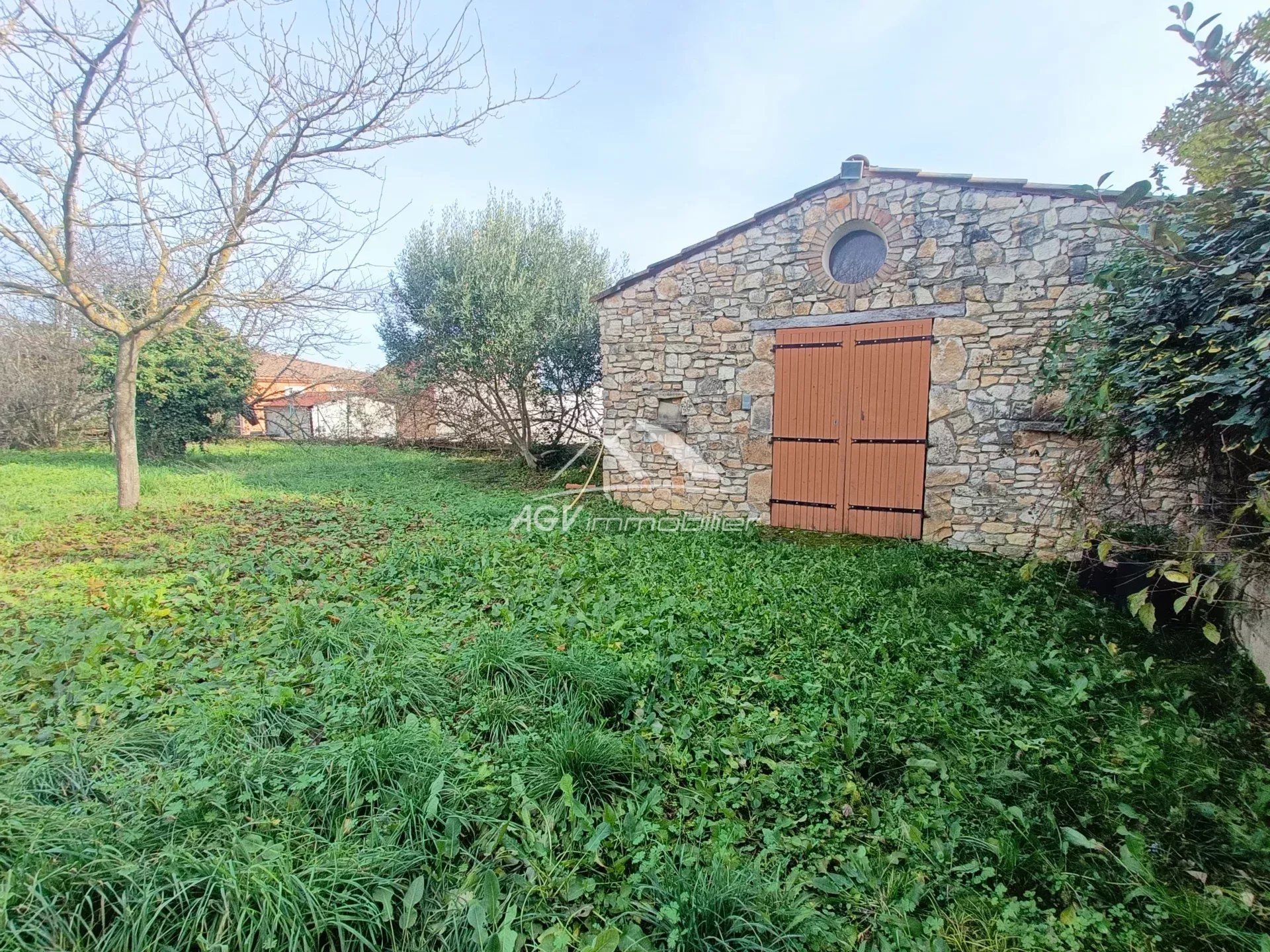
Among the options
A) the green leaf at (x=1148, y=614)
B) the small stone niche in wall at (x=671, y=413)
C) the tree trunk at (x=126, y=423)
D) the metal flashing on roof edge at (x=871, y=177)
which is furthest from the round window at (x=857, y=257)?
the tree trunk at (x=126, y=423)

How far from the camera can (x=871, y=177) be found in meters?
5.54

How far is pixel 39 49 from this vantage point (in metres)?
4.11

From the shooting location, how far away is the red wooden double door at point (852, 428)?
5609 mm

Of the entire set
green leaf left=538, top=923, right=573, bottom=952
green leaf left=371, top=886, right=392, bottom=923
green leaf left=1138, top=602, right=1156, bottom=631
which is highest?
green leaf left=1138, top=602, right=1156, bottom=631

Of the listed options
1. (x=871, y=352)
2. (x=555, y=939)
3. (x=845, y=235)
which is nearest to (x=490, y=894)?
(x=555, y=939)

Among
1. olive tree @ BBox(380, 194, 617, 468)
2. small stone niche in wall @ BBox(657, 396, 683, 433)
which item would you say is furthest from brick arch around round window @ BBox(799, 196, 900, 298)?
olive tree @ BBox(380, 194, 617, 468)

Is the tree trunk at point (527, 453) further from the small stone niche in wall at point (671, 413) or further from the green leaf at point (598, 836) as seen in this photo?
the green leaf at point (598, 836)

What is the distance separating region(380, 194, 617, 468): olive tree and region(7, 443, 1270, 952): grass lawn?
573 centimetres

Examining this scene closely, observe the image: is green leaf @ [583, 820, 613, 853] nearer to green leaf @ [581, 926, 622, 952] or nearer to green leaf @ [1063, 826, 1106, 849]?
green leaf @ [581, 926, 622, 952]

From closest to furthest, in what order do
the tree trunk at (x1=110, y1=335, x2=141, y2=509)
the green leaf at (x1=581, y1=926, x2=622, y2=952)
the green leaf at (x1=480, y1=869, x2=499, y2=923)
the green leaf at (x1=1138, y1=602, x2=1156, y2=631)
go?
the green leaf at (x1=581, y1=926, x2=622, y2=952)
the green leaf at (x1=480, y1=869, x2=499, y2=923)
the green leaf at (x1=1138, y1=602, x2=1156, y2=631)
the tree trunk at (x1=110, y1=335, x2=141, y2=509)

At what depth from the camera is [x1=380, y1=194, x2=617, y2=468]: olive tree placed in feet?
29.5

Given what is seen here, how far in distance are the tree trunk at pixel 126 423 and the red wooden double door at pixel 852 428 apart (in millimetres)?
7338

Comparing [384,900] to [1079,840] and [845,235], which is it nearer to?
[1079,840]

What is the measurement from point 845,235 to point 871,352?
4.41ft
